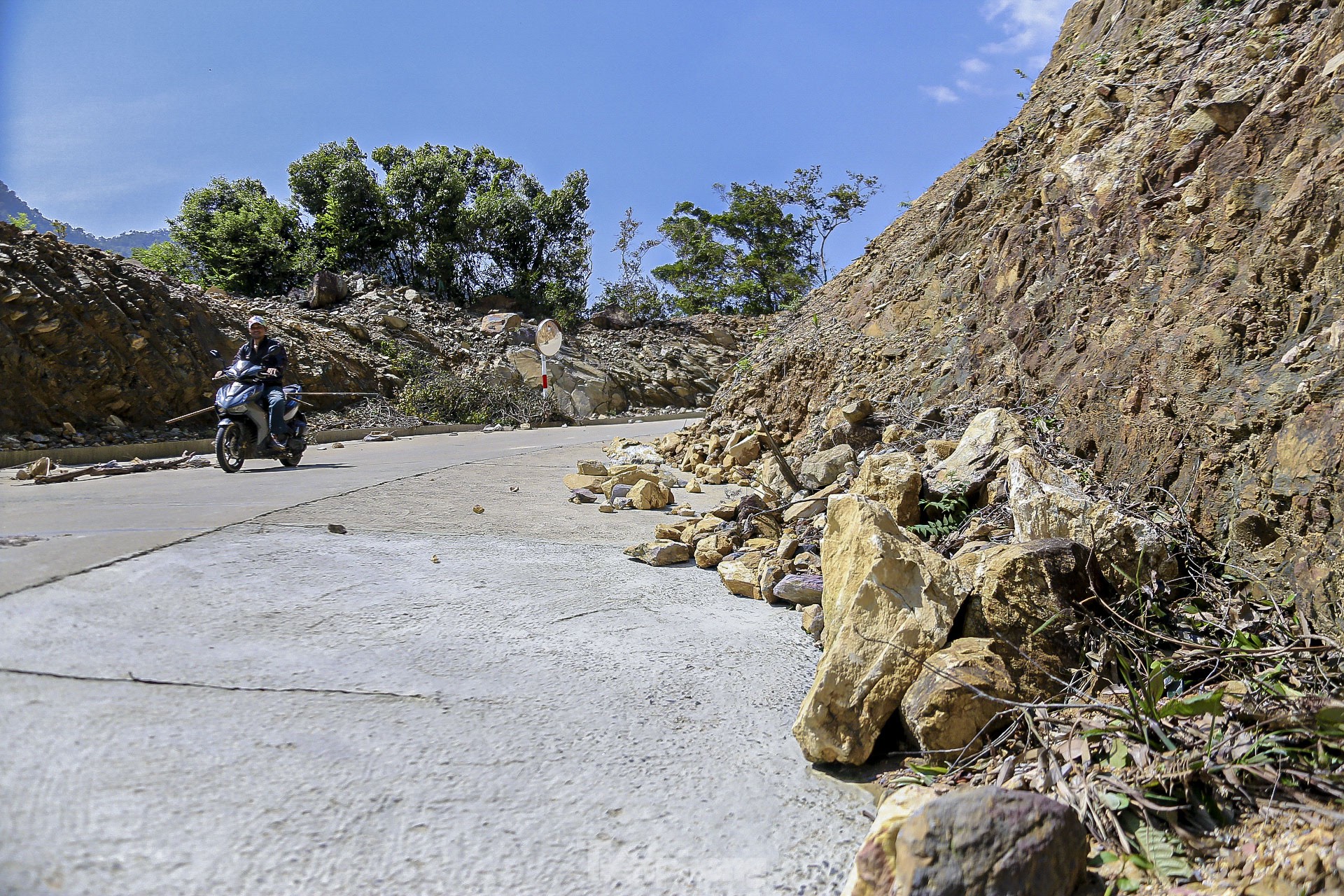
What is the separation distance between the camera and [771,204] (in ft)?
102

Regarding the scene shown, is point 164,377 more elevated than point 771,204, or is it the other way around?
point 771,204

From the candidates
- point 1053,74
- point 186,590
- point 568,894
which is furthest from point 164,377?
point 568,894

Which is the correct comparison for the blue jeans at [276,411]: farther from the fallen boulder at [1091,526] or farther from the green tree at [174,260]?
the green tree at [174,260]

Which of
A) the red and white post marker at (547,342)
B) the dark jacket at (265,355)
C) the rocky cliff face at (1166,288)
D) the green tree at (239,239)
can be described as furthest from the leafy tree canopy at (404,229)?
the rocky cliff face at (1166,288)

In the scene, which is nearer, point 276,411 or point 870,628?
point 870,628

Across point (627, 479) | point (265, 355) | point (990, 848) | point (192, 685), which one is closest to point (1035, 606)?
point (990, 848)

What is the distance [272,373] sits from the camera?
9125 mm

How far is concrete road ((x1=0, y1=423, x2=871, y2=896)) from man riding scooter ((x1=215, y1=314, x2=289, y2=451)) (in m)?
4.98

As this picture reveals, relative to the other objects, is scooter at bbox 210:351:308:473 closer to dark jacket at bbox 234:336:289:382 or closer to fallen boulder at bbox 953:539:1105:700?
dark jacket at bbox 234:336:289:382

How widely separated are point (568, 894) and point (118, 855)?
94 cm

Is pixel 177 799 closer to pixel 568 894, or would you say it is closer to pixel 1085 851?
pixel 568 894

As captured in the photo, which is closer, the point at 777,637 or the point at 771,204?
the point at 777,637

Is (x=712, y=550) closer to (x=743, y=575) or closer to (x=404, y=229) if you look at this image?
(x=743, y=575)

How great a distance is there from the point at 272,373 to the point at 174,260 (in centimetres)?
1791
